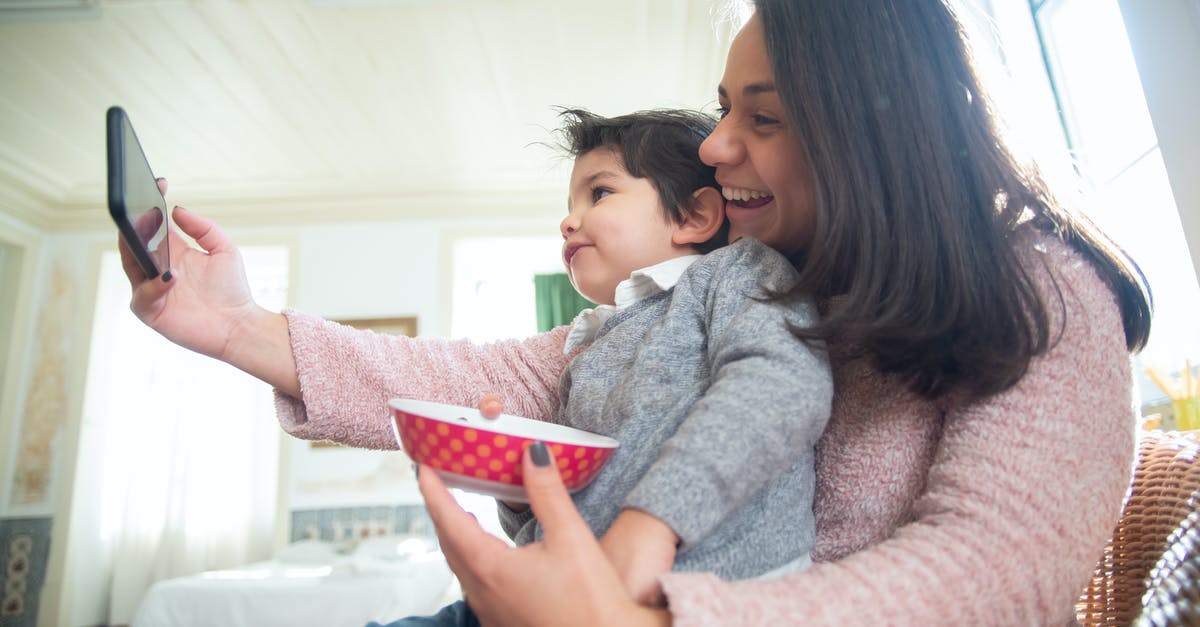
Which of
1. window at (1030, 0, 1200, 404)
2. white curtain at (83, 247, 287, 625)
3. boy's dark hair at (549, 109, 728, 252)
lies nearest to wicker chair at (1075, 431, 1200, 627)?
boy's dark hair at (549, 109, 728, 252)

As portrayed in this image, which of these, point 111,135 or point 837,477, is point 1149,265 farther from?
point 111,135

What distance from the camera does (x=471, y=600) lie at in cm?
61

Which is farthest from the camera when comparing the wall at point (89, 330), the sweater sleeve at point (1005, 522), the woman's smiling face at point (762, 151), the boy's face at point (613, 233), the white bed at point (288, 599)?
the wall at point (89, 330)

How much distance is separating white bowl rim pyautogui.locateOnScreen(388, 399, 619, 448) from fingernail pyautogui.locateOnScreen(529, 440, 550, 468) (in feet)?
0.04

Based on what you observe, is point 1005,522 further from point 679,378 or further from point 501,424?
point 501,424

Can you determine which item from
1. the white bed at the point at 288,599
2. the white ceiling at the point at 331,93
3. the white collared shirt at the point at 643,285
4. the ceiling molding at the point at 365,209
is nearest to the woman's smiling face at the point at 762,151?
the white collared shirt at the point at 643,285

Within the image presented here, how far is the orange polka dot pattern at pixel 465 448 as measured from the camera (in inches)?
23.9

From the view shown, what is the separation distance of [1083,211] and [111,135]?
39.5 inches

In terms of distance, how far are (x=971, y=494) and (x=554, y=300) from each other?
4669 mm

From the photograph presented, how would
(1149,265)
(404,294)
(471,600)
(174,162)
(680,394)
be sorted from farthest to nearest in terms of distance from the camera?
1. (404,294)
2. (174,162)
3. (1149,265)
4. (680,394)
5. (471,600)

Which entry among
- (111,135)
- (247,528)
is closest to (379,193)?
(247,528)

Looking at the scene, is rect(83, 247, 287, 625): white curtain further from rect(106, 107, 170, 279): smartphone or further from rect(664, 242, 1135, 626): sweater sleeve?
rect(664, 242, 1135, 626): sweater sleeve

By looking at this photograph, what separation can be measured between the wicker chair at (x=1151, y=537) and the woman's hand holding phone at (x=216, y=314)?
1003 millimetres

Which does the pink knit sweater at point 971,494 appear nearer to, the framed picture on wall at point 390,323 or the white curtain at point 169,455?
the framed picture on wall at point 390,323
